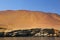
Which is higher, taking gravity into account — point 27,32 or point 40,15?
point 40,15

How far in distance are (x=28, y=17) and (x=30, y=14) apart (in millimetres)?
2399

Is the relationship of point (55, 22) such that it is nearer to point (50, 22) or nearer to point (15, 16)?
point (50, 22)

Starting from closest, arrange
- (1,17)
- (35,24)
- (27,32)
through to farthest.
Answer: (27,32) → (35,24) → (1,17)

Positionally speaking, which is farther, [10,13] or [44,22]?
[10,13]

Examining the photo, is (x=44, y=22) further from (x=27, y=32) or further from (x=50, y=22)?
(x=27, y=32)

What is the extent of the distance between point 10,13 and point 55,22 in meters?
12.0

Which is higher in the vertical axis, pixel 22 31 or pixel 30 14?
pixel 30 14

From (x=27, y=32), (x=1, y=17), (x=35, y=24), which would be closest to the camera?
(x=27, y=32)

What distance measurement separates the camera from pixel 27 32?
43.2 metres

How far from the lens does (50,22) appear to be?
58.6 meters

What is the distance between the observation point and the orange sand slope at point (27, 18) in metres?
57.5

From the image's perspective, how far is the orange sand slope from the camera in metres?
57.5

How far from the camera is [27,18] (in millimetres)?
62938

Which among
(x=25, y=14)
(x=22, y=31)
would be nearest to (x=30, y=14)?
(x=25, y=14)
